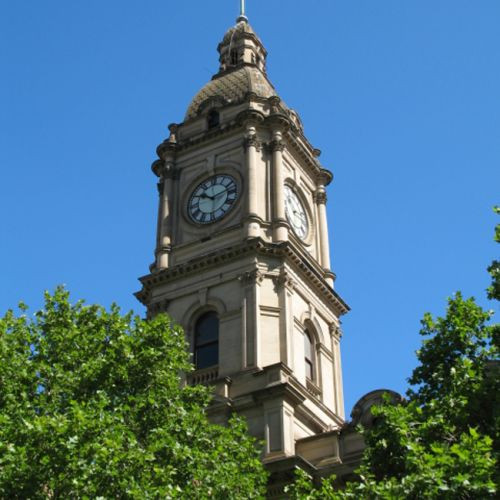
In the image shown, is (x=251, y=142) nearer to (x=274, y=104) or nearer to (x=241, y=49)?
(x=274, y=104)

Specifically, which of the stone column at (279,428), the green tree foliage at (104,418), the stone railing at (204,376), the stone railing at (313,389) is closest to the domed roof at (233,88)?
the stone railing at (204,376)

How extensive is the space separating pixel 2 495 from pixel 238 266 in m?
19.7

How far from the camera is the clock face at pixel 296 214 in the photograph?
41.1 metres

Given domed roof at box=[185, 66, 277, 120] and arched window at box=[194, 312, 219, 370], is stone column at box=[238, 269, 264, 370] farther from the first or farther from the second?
domed roof at box=[185, 66, 277, 120]

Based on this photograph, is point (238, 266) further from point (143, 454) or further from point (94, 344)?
point (143, 454)

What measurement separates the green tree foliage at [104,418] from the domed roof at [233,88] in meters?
20.9

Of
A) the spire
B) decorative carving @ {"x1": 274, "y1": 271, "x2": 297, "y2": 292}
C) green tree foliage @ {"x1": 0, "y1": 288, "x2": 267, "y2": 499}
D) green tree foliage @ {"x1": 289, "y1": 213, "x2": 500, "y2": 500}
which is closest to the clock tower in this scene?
decorative carving @ {"x1": 274, "y1": 271, "x2": 297, "y2": 292}

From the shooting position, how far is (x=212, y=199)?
41.3m

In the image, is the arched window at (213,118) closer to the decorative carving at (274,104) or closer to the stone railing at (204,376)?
the decorative carving at (274,104)

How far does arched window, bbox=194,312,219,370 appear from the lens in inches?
1428

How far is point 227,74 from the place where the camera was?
156 feet

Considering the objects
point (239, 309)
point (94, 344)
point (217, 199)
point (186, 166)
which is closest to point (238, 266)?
point (239, 309)

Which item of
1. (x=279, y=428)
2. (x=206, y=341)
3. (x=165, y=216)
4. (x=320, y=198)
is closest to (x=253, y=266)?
(x=206, y=341)

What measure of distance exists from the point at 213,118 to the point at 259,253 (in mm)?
10622
